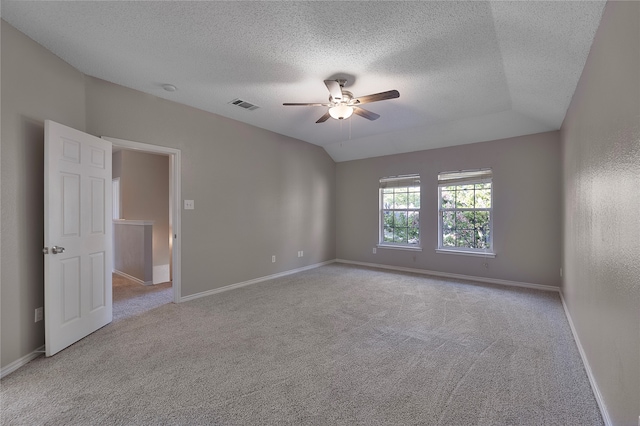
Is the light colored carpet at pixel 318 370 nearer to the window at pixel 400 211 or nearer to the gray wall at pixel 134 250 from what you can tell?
the gray wall at pixel 134 250

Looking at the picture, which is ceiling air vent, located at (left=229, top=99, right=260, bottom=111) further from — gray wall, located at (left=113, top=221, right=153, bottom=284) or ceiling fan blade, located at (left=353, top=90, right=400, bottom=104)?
gray wall, located at (left=113, top=221, right=153, bottom=284)

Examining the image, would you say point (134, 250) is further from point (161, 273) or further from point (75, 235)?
point (75, 235)

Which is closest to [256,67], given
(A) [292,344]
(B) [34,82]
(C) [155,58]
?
(C) [155,58]

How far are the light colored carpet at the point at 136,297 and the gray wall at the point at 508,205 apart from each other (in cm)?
396

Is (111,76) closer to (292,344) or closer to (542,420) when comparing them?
(292,344)

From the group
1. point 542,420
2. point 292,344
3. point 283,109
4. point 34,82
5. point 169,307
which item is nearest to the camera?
point 542,420

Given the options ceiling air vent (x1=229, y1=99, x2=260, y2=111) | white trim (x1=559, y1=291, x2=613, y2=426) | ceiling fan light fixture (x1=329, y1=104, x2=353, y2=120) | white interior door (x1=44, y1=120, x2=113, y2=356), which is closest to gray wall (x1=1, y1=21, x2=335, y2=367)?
white interior door (x1=44, y1=120, x2=113, y2=356)

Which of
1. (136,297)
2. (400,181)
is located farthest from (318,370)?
(400,181)

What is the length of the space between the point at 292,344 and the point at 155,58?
2878 millimetres

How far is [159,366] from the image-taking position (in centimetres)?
220

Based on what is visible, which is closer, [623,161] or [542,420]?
[623,161]

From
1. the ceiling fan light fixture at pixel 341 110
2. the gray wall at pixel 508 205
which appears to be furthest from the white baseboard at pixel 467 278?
the ceiling fan light fixture at pixel 341 110

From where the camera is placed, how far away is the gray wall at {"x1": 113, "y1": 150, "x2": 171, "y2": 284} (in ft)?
18.7

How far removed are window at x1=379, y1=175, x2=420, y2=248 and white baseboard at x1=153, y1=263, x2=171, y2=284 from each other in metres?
4.15
